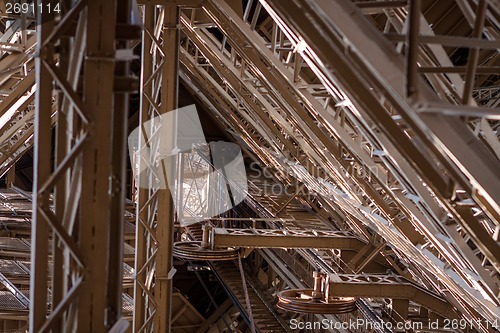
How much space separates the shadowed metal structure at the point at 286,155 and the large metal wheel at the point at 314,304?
0.04m

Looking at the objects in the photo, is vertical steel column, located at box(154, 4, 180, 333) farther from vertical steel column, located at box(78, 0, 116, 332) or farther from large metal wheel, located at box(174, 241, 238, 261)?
large metal wheel, located at box(174, 241, 238, 261)

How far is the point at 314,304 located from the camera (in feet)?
38.0

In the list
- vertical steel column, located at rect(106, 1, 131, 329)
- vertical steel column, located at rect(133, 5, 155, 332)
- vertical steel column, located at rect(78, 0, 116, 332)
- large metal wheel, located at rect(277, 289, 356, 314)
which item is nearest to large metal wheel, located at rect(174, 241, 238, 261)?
large metal wheel, located at rect(277, 289, 356, 314)

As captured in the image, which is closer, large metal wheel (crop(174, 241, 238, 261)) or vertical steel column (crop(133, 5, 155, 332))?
vertical steel column (crop(133, 5, 155, 332))

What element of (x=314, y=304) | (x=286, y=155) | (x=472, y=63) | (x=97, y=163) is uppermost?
(x=286, y=155)

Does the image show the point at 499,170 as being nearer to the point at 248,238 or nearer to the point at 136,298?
the point at 136,298

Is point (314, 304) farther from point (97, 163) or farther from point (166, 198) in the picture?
point (97, 163)

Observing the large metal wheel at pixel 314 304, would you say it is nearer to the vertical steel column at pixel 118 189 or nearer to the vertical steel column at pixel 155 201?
the vertical steel column at pixel 155 201

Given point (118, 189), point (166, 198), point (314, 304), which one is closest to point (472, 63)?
point (118, 189)

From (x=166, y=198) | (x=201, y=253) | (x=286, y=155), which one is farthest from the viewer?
(x=286, y=155)

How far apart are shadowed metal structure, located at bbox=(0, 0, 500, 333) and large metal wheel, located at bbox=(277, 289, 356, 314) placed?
37mm

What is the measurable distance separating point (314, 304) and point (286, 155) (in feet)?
19.7

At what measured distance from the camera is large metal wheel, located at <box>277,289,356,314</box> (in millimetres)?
11617

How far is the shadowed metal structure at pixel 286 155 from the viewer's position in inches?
166
